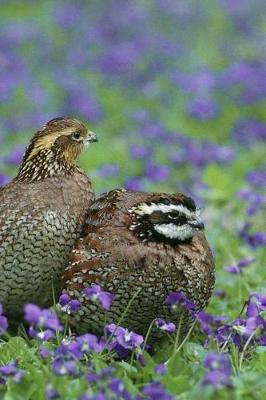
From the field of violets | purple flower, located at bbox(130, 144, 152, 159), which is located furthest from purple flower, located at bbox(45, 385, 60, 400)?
purple flower, located at bbox(130, 144, 152, 159)

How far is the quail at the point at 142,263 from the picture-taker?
18.8 ft

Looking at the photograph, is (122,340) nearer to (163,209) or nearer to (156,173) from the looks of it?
(163,209)

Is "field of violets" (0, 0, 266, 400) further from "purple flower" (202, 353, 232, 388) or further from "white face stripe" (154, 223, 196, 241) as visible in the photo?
"white face stripe" (154, 223, 196, 241)

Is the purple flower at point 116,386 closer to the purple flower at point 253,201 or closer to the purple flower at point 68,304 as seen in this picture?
the purple flower at point 68,304

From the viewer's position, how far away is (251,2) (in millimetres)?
19625

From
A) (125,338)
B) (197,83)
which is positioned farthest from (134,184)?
(197,83)

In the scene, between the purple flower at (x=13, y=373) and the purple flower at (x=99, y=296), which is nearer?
the purple flower at (x=13, y=373)

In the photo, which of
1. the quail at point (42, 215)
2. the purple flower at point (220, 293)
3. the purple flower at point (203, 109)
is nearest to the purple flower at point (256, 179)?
the purple flower at point (220, 293)

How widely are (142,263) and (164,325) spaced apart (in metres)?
0.41

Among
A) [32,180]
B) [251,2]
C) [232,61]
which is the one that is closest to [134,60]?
[232,61]

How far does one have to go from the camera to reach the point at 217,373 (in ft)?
14.4

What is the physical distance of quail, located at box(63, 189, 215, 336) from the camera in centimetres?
572

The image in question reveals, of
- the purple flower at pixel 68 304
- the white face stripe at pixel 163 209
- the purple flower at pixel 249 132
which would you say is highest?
the purple flower at pixel 249 132

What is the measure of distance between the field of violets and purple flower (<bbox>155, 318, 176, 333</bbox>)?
1 cm
